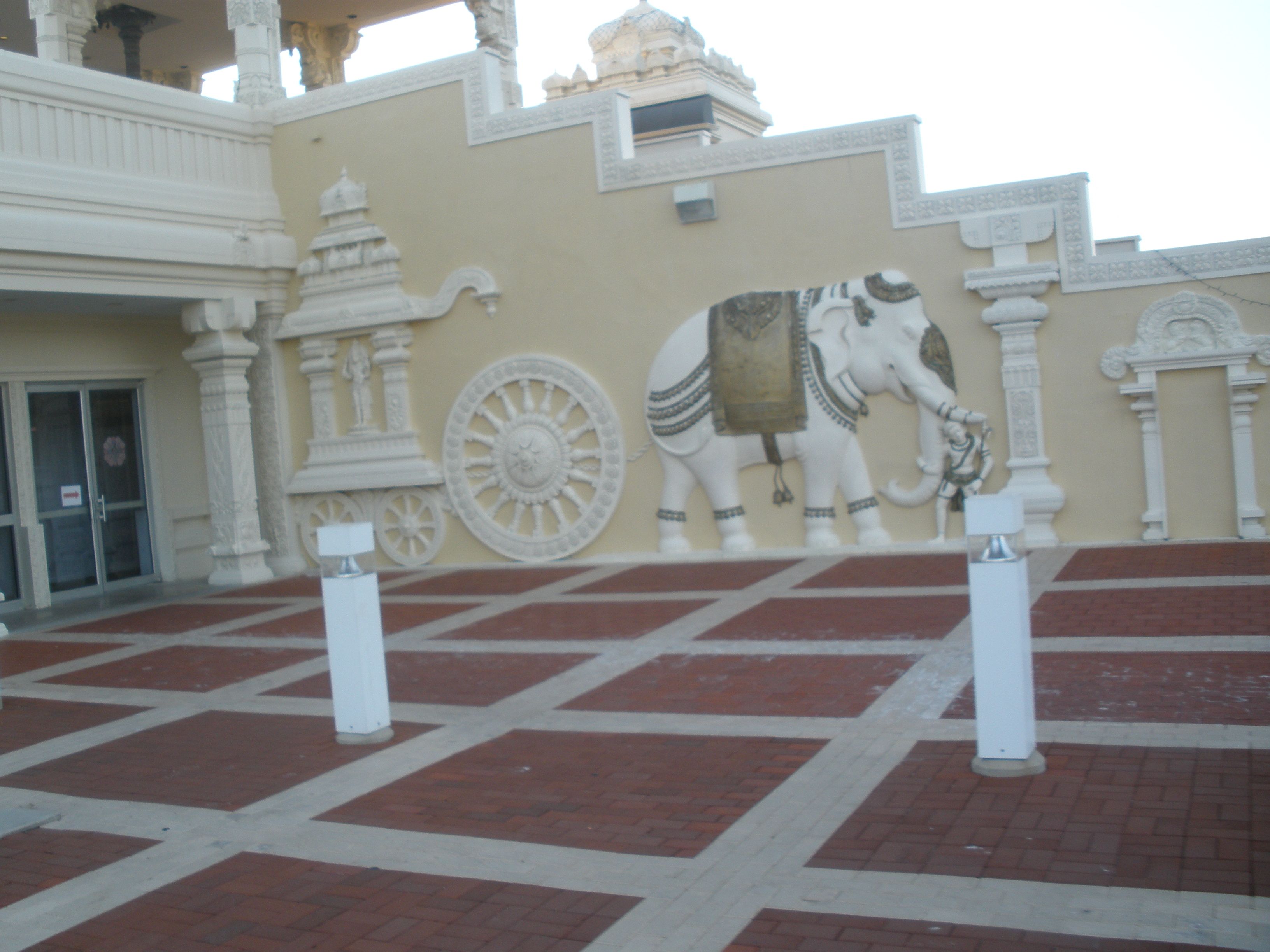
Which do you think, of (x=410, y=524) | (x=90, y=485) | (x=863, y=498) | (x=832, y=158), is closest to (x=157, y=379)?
(x=90, y=485)

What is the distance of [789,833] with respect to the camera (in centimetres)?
434

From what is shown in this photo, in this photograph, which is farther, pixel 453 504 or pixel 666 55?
pixel 666 55

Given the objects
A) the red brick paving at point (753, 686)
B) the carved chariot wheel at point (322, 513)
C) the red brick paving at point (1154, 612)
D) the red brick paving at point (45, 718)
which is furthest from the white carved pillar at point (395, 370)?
the red brick paving at point (1154, 612)

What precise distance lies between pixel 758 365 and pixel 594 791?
6433mm

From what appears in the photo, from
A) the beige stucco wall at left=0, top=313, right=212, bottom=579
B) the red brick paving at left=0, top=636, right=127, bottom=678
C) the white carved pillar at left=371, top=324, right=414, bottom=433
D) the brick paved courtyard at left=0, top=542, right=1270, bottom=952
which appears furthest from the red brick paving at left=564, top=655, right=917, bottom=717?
the beige stucco wall at left=0, top=313, right=212, bottom=579

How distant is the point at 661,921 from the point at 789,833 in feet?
2.64

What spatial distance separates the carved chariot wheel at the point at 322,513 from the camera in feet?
43.2

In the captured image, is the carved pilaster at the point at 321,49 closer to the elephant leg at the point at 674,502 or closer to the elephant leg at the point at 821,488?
the elephant leg at the point at 674,502

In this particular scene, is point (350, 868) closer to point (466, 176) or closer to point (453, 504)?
point (453, 504)

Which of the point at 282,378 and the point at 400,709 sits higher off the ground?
the point at 282,378

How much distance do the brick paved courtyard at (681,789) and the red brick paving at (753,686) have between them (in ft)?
0.09

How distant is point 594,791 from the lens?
502cm

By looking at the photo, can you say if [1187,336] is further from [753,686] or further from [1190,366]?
[753,686]

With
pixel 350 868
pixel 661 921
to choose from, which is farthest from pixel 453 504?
pixel 661 921
